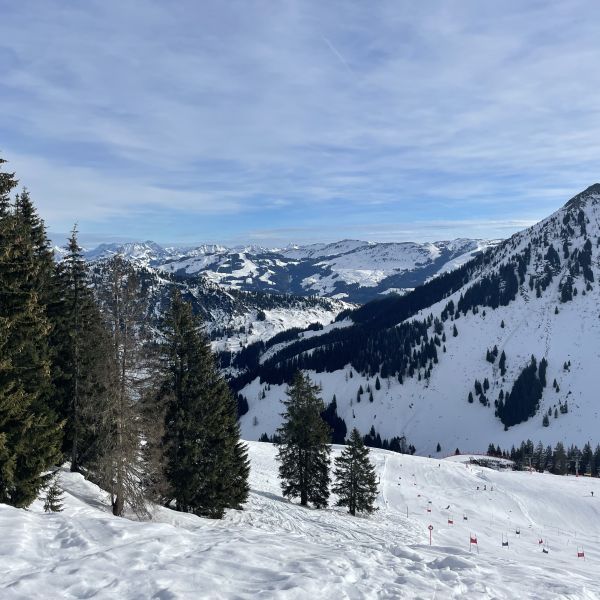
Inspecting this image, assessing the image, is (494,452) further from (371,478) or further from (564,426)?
(371,478)

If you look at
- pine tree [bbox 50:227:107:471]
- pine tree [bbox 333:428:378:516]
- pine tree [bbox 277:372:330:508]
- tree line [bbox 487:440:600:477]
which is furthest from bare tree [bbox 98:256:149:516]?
tree line [bbox 487:440:600:477]

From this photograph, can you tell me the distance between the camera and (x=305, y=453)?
42062mm

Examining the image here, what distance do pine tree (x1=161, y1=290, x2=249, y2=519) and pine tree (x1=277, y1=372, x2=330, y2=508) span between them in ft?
44.2

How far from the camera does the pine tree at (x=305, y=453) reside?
Result: 4172 cm

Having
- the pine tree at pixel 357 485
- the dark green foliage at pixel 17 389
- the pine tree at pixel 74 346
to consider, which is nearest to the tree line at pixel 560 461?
the pine tree at pixel 357 485

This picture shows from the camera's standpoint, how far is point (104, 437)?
2289cm

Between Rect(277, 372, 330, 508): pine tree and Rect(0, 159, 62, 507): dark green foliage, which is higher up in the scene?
Rect(0, 159, 62, 507): dark green foliage

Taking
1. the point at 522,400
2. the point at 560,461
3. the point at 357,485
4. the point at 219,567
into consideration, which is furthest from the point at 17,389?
the point at 522,400

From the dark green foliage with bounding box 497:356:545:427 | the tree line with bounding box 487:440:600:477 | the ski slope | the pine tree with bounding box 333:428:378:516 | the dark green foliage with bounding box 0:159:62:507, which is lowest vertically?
the tree line with bounding box 487:440:600:477

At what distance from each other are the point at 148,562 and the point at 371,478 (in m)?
35.2

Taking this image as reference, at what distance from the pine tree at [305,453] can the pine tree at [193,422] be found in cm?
1346

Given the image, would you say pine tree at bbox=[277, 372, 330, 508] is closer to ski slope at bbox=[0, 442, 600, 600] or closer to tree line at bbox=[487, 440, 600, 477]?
ski slope at bbox=[0, 442, 600, 600]

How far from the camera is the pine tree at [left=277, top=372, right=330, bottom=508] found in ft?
137

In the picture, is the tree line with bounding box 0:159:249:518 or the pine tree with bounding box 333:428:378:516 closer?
the tree line with bounding box 0:159:249:518
